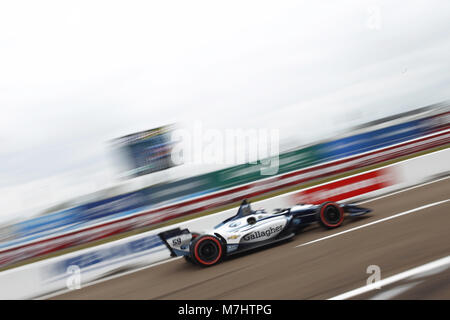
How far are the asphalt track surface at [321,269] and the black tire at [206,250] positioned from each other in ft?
0.42

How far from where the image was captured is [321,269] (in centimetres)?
476

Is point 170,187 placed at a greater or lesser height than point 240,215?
greater

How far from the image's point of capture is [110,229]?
9508mm

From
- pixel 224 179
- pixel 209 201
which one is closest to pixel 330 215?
pixel 209 201

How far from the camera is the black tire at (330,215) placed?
6.57 meters

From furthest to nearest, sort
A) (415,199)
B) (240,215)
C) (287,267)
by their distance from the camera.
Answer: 1. (415,199)
2. (240,215)
3. (287,267)

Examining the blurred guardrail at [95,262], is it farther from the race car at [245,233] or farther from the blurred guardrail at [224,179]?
the blurred guardrail at [224,179]

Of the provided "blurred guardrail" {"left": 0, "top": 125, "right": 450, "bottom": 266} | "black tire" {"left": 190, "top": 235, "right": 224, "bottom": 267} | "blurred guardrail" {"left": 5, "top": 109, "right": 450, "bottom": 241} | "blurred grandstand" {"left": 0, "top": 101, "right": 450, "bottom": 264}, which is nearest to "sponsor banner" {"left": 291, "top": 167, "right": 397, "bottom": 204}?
"blurred guardrail" {"left": 0, "top": 125, "right": 450, "bottom": 266}

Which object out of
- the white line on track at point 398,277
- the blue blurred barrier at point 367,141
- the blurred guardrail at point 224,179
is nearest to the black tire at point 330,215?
the white line on track at point 398,277

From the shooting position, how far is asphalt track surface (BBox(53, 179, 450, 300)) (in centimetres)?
409
